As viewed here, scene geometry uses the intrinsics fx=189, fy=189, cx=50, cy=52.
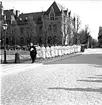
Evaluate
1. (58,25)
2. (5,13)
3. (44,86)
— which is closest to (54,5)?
(58,25)

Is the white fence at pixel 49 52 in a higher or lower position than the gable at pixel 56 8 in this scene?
lower

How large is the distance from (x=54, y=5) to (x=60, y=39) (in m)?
13.9

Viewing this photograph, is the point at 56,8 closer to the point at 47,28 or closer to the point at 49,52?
the point at 47,28

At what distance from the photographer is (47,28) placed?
52500mm

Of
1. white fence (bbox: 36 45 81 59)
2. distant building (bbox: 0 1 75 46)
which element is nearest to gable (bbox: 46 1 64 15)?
distant building (bbox: 0 1 75 46)

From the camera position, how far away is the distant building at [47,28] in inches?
2108

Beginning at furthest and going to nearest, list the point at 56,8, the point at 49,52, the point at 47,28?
the point at 56,8
the point at 47,28
the point at 49,52

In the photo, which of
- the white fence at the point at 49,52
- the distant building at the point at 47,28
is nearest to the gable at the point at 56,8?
the distant building at the point at 47,28

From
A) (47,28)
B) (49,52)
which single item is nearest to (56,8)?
(47,28)

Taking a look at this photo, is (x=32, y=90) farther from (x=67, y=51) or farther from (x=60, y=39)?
(x=60, y=39)

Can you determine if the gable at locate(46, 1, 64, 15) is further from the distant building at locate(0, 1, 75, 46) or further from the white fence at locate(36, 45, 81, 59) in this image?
the white fence at locate(36, 45, 81, 59)

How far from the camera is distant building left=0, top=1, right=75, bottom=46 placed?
176 ft

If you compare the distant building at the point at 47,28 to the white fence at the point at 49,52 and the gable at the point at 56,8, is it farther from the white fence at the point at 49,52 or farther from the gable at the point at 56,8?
the white fence at the point at 49,52

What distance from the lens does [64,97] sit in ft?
20.5
